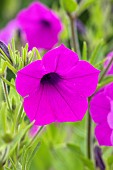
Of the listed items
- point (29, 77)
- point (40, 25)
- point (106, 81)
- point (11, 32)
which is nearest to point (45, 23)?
point (40, 25)

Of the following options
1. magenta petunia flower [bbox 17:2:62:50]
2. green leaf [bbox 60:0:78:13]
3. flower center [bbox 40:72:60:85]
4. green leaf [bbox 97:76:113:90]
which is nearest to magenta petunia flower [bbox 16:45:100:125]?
flower center [bbox 40:72:60:85]

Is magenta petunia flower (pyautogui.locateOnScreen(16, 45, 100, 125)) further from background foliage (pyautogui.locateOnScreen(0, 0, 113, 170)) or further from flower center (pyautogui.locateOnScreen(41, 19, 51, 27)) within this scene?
flower center (pyautogui.locateOnScreen(41, 19, 51, 27))

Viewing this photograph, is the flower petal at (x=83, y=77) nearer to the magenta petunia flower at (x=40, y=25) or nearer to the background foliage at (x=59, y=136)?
the background foliage at (x=59, y=136)

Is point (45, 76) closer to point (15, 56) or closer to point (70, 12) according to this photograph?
point (15, 56)

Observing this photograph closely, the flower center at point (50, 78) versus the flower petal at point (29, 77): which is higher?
the flower petal at point (29, 77)

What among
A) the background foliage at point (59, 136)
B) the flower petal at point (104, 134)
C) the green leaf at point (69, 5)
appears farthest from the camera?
the green leaf at point (69, 5)

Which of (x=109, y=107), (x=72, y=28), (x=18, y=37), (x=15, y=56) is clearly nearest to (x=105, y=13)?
(x=18, y=37)

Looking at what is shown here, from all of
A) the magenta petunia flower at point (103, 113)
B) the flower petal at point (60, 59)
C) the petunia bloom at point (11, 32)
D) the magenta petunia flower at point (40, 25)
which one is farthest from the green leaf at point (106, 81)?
the petunia bloom at point (11, 32)
